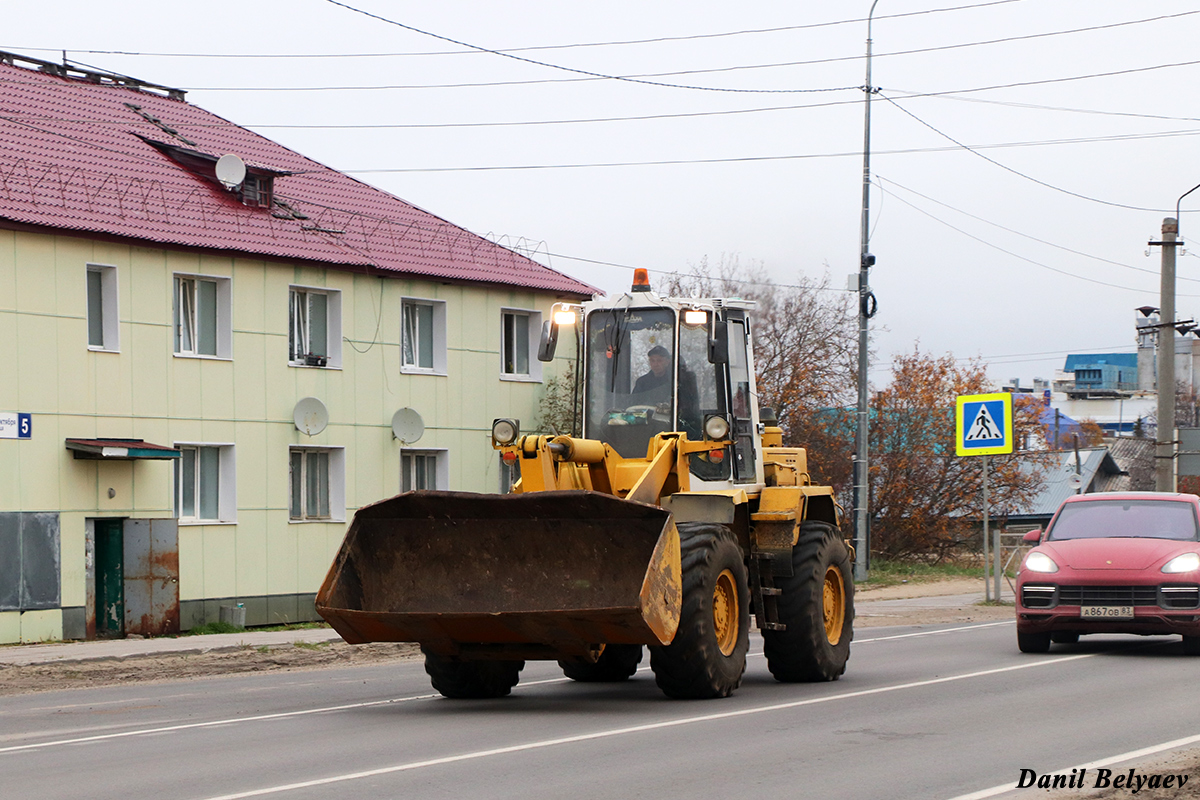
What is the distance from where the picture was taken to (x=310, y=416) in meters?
25.3

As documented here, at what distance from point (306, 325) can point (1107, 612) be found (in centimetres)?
1448

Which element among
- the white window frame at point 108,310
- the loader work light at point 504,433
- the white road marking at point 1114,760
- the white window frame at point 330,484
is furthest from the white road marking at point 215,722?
the white window frame at point 330,484

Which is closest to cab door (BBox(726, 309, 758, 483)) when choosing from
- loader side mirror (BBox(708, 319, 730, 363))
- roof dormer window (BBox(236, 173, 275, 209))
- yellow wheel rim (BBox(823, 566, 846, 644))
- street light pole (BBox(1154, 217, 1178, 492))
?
loader side mirror (BBox(708, 319, 730, 363))

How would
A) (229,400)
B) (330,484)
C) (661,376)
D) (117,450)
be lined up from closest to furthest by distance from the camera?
1. (661,376)
2. (117,450)
3. (229,400)
4. (330,484)

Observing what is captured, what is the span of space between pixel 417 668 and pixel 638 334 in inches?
205

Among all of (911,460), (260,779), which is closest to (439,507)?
(260,779)

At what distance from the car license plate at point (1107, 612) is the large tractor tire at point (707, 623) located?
4.88m

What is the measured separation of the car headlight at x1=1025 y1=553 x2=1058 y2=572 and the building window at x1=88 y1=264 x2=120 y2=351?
1316cm

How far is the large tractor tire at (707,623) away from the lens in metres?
11.5

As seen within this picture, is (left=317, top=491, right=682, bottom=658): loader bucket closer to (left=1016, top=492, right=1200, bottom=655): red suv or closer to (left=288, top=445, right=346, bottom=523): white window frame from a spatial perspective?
(left=1016, top=492, right=1200, bottom=655): red suv

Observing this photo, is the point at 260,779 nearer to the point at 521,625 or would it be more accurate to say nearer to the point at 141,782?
the point at 141,782

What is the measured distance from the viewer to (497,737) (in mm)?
10227

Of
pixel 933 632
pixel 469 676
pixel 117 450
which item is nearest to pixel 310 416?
pixel 117 450

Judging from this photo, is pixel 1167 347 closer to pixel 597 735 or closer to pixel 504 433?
pixel 504 433
